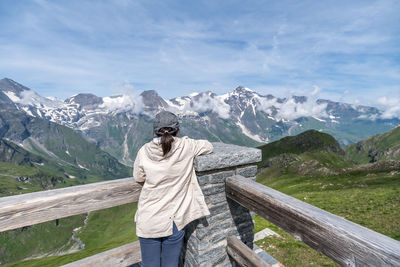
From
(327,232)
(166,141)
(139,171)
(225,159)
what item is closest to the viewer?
(327,232)

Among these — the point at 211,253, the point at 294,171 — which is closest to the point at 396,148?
the point at 294,171

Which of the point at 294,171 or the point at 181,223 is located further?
the point at 294,171

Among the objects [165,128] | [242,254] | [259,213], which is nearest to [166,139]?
[165,128]

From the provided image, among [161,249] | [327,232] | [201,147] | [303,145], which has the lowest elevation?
[303,145]

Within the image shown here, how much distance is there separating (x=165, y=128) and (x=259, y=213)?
2237 millimetres

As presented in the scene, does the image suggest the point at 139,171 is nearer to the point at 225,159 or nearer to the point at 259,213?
the point at 225,159

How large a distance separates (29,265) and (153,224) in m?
87.1

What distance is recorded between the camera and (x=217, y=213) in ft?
15.3

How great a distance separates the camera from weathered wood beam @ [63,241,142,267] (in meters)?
4.16

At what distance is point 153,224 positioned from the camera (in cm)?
369

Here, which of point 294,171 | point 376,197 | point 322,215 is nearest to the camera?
point 322,215

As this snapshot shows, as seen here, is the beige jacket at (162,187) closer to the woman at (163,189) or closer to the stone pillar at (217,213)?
the woman at (163,189)

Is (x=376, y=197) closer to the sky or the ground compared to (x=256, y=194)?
closer to the ground

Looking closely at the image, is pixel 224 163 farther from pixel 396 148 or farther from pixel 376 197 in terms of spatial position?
pixel 396 148
